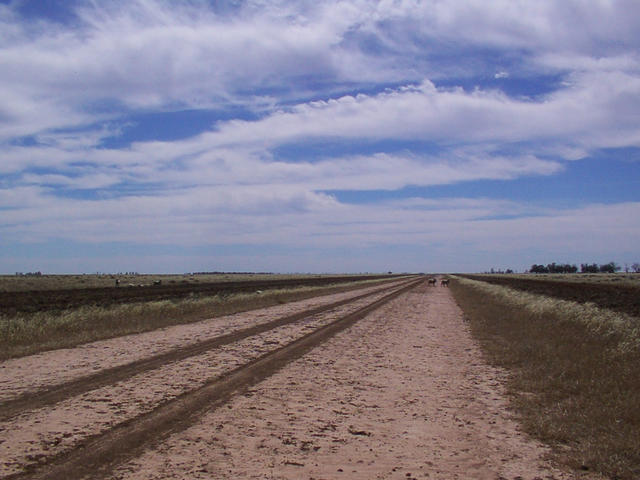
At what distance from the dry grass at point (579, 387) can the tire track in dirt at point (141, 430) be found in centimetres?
463

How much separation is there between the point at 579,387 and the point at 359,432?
15.6 ft

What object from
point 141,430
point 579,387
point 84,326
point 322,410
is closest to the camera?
point 141,430

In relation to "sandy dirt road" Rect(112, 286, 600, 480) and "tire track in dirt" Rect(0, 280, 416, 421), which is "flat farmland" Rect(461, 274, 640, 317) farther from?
"tire track in dirt" Rect(0, 280, 416, 421)

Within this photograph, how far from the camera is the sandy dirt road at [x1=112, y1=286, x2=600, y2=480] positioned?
5.67 m

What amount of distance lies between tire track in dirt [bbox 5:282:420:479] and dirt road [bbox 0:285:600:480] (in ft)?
0.32

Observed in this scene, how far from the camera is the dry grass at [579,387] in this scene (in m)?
6.32

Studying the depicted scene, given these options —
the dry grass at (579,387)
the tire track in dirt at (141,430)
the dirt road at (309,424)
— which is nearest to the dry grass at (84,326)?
the dirt road at (309,424)

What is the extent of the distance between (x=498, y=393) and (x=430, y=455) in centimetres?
376

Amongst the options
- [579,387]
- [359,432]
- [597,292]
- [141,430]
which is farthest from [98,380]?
[597,292]

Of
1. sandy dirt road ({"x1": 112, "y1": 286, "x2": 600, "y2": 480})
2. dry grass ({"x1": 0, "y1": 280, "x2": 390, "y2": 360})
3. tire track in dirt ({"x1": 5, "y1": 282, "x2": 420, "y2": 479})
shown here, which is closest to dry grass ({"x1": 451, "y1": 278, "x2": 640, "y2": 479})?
sandy dirt road ({"x1": 112, "y1": 286, "x2": 600, "y2": 480})

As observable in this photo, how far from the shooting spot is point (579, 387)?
954 centimetres

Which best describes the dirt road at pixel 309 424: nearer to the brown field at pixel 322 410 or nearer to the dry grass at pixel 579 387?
the brown field at pixel 322 410

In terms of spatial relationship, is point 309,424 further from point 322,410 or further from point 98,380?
point 98,380

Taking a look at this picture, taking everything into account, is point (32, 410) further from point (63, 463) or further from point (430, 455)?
point (430, 455)
